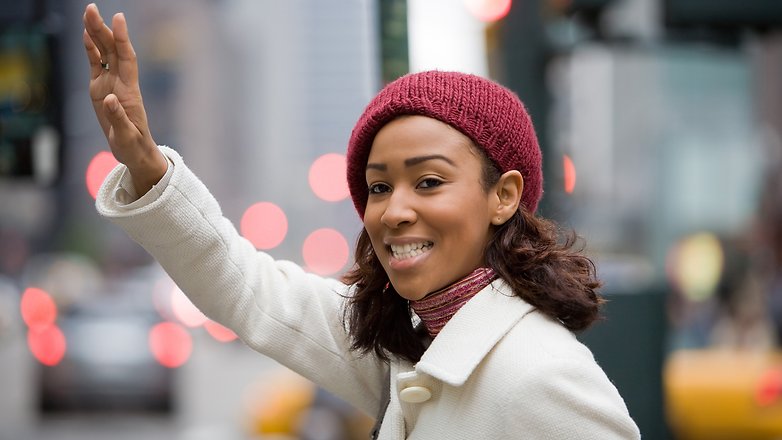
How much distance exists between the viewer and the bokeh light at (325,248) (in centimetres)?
4794

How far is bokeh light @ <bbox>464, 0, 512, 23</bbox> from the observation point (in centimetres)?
554

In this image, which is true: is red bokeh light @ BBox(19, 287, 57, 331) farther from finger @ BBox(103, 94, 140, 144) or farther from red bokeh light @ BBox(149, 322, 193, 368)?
finger @ BBox(103, 94, 140, 144)

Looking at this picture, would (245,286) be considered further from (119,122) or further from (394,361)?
(119,122)

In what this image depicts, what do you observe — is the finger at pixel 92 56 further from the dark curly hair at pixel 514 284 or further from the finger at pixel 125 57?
the dark curly hair at pixel 514 284

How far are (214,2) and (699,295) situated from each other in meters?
42.5

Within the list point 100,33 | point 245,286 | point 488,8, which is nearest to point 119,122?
point 100,33

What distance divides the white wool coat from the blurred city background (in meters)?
0.60

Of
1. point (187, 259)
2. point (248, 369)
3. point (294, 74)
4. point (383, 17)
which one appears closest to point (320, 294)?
point (187, 259)

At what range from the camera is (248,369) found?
1370 cm

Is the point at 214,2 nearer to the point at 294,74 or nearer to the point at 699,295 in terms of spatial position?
the point at 294,74

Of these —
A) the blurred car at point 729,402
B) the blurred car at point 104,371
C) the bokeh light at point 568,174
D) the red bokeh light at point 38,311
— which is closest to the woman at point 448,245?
the bokeh light at point 568,174

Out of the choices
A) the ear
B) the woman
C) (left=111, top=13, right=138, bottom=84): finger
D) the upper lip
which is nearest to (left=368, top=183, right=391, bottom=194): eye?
the woman

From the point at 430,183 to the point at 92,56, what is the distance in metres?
0.75

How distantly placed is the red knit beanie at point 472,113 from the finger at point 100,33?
0.55 metres
